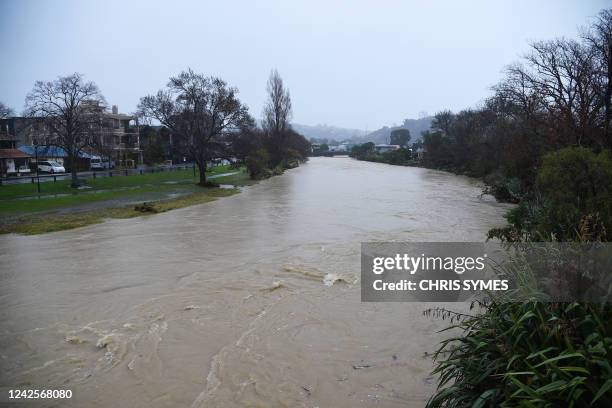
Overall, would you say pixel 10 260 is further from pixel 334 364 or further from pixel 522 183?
pixel 522 183

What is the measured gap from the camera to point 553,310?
11.2ft

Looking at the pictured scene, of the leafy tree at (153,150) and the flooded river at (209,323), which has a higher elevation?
the leafy tree at (153,150)

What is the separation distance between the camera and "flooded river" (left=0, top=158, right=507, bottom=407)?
4.81m

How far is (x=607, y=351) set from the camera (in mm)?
2777

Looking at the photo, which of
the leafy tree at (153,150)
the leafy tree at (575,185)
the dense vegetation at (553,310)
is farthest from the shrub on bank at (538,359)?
the leafy tree at (153,150)

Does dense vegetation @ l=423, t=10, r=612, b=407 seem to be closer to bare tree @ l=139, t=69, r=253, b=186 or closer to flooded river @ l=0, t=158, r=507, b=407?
flooded river @ l=0, t=158, r=507, b=407

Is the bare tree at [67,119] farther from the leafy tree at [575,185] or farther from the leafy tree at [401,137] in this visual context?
the leafy tree at [401,137]

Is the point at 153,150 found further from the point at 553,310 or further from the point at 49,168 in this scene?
the point at 553,310

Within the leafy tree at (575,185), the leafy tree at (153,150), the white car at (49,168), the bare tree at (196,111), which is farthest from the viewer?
the leafy tree at (153,150)

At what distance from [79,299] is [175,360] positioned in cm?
357

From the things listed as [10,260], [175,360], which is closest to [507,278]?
[175,360]

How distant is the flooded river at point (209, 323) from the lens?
4.81 metres

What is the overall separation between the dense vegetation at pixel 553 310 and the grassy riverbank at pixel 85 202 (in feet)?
48.7

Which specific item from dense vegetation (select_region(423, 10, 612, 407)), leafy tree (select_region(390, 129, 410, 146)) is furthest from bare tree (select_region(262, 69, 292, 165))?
leafy tree (select_region(390, 129, 410, 146))
